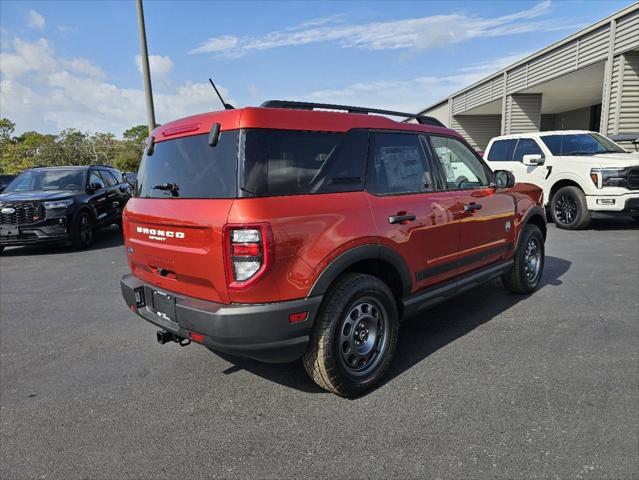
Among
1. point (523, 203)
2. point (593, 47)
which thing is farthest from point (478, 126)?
point (523, 203)

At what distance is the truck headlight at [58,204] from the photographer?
7.88m

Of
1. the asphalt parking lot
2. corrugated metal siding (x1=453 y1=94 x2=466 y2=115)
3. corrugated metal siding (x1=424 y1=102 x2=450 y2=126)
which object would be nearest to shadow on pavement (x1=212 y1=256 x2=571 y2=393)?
the asphalt parking lot

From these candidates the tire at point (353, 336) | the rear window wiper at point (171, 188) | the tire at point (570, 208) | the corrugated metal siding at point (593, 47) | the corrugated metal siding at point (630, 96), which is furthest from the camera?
the corrugated metal siding at point (593, 47)

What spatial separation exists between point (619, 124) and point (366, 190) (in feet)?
41.9

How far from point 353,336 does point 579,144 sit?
879 centimetres

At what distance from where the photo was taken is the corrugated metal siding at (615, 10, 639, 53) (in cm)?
1149

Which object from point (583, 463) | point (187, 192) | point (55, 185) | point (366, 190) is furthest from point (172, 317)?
point (55, 185)

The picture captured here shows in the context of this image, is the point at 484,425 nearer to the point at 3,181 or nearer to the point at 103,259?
the point at 103,259

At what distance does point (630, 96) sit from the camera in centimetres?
1218

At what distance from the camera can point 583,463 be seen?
7.16ft

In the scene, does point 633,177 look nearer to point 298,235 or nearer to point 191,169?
point 298,235

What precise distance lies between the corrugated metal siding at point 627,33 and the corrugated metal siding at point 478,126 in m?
16.4

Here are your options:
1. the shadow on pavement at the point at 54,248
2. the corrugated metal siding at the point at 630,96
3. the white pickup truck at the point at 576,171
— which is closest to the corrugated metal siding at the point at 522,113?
the corrugated metal siding at the point at 630,96

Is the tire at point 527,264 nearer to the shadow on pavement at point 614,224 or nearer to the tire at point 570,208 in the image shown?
the tire at point 570,208
